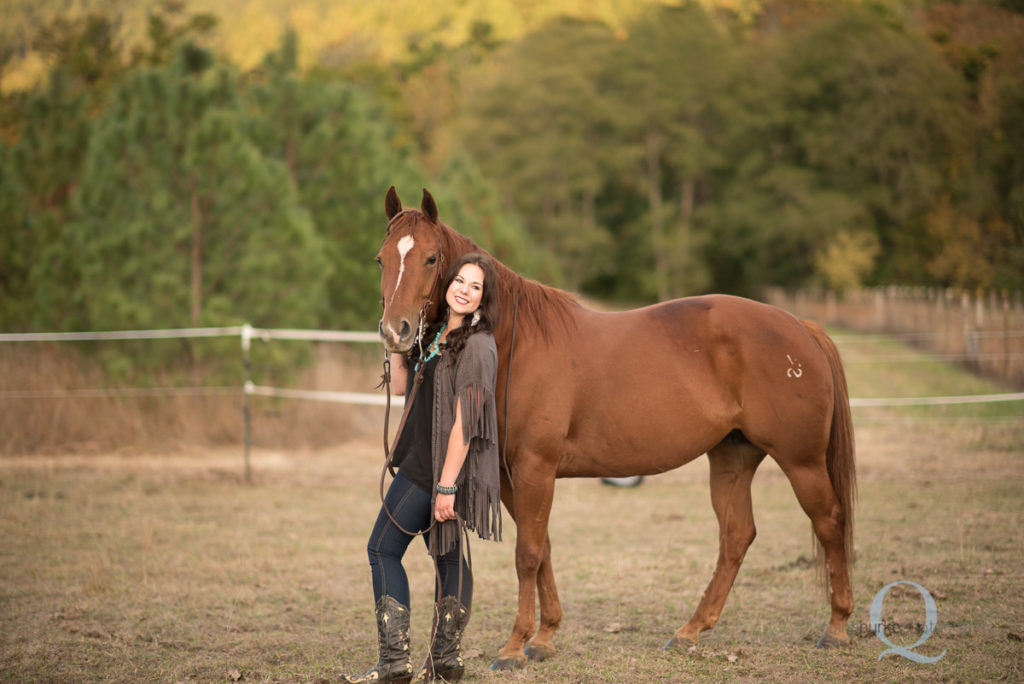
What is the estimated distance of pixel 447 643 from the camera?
3.63 meters

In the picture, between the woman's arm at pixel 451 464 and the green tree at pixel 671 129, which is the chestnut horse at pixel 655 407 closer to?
the woman's arm at pixel 451 464

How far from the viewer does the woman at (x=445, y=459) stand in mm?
3387

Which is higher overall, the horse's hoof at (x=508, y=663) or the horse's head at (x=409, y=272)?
the horse's head at (x=409, y=272)

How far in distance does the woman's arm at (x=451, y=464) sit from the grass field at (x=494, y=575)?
2.69 feet

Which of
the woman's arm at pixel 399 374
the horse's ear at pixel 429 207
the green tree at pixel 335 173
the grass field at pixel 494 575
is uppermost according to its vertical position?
the green tree at pixel 335 173

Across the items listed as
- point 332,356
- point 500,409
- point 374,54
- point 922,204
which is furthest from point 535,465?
point 374,54

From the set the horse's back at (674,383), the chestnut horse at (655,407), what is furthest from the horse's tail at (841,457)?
the horse's back at (674,383)

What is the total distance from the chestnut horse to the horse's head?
0.43ft

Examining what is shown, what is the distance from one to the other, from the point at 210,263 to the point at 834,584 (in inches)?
336

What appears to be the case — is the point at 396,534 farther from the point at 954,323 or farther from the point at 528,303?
the point at 954,323

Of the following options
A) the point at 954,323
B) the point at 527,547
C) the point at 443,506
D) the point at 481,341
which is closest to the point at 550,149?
the point at 954,323

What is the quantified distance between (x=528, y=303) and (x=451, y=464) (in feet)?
3.06

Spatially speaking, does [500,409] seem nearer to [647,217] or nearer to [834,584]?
[834,584]

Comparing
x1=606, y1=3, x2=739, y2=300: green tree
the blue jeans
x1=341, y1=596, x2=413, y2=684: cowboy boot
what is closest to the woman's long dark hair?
the blue jeans
